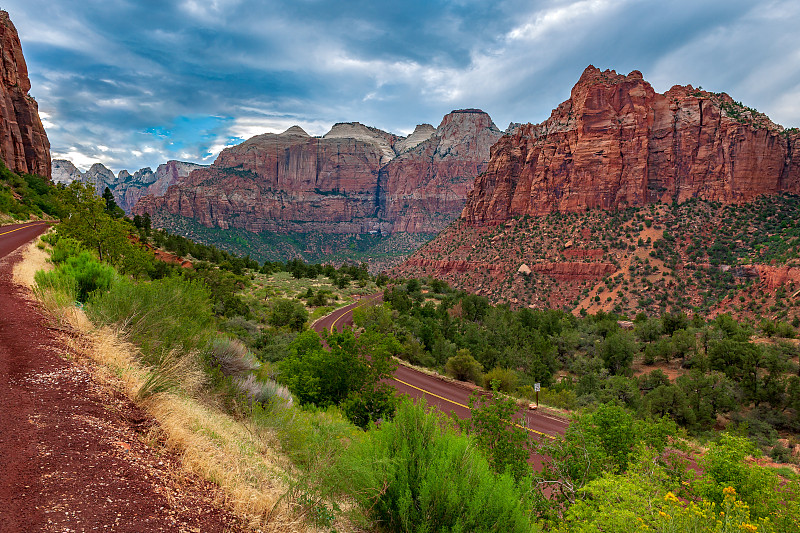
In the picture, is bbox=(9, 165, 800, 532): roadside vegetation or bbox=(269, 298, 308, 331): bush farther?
bbox=(269, 298, 308, 331): bush

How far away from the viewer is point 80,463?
352 cm

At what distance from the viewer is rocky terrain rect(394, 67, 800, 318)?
52.5 meters

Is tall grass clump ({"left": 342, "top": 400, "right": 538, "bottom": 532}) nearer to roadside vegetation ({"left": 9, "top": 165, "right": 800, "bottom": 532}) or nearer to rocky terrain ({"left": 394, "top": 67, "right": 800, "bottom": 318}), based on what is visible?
roadside vegetation ({"left": 9, "top": 165, "right": 800, "bottom": 532})

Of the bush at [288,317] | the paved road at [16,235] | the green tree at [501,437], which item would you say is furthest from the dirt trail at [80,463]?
the bush at [288,317]

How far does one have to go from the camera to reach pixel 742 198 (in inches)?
2472

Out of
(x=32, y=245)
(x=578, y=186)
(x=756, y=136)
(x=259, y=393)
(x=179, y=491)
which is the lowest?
(x=259, y=393)

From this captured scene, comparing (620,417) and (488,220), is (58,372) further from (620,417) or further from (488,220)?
(488,220)

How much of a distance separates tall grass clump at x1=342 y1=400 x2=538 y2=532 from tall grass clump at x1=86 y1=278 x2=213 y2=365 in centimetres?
470

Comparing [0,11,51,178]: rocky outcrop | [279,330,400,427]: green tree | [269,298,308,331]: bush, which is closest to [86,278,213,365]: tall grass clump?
[279,330,400,427]: green tree

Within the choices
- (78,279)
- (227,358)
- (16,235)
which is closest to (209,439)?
(227,358)

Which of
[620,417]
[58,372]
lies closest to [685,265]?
[620,417]

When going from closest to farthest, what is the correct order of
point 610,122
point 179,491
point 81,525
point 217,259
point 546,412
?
1. point 81,525
2. point 179,491
3. point 546,412
4. point 217,259
5. point 610,122

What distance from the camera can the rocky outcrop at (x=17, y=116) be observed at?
40.1 metres

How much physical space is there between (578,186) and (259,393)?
269 feet
